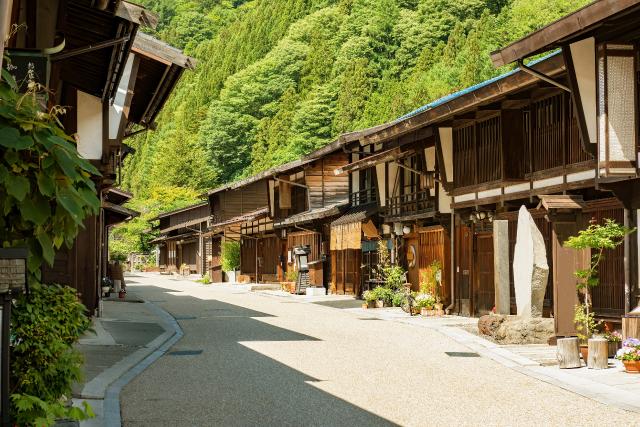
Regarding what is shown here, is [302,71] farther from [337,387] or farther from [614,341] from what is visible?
[337,387]

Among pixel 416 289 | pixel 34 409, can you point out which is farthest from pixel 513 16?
pixel 34 409


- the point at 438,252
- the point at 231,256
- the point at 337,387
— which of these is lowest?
the point at 337,387

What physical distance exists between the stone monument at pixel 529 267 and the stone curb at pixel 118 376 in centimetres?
697

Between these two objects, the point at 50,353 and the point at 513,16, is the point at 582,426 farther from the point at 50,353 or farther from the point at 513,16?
the point at 513,16

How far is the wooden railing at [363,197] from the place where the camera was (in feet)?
122

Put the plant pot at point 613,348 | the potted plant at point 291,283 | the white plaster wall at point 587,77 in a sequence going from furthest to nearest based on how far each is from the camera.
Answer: the potted plant at point 291,283 → the white plaster wall at point 587,77 → the plant pot at point 613,348

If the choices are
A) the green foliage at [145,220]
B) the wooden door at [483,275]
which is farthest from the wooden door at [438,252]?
the green foliage at [145,220]

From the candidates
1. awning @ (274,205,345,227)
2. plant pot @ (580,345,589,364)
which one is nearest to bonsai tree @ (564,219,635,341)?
plant pot @ (580,345,589,364)

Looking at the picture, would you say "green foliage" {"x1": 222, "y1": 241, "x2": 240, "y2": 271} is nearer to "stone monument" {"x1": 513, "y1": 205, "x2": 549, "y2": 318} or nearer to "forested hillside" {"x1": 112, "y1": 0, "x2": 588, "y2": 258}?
"forested hillside" {"x1": 112, "y1": 0, "x2": 588, "y2": 258}

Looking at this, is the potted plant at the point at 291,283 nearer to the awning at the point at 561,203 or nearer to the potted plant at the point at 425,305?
the potted plant at the point at 425,305

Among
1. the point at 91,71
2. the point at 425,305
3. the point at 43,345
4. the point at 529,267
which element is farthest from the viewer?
the point at 425,305

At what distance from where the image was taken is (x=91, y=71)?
16.9m

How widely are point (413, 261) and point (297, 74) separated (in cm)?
7280

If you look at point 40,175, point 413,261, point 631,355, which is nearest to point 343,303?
point 413,261
